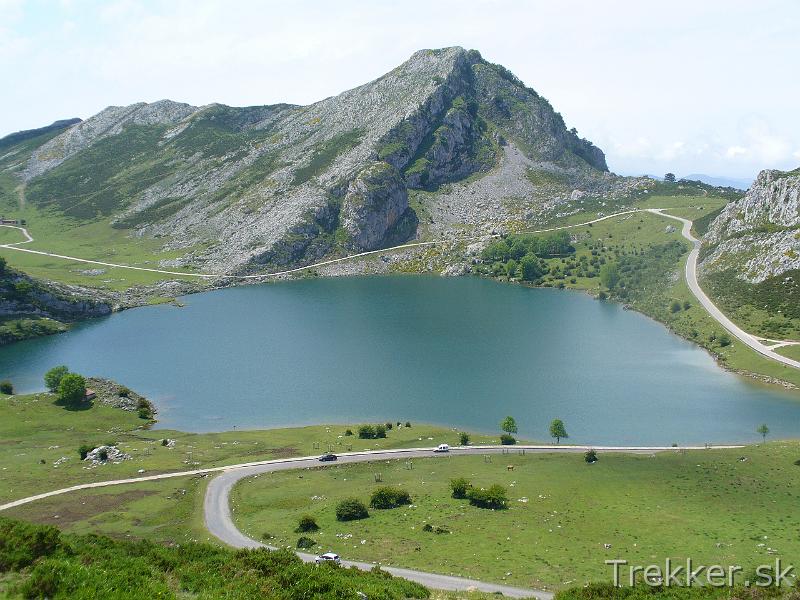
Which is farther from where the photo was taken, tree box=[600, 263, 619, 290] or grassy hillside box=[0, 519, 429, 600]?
tree box=[600, 263, 619, 290]

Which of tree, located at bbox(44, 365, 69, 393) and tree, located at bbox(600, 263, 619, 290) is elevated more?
tree, located at bbox(600, 263, 619, 290)

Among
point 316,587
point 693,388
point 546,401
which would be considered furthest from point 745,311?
point 316,587

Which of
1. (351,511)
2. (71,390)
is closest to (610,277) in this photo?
(71,390)

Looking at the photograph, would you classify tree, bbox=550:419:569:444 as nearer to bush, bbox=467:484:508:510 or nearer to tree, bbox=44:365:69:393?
bush, bbox=467:484:508:510

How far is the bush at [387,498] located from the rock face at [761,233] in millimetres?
123131

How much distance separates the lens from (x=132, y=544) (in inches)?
1673

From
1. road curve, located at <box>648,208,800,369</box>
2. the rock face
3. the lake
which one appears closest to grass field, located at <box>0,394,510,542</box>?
the lake

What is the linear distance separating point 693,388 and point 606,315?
5699cm

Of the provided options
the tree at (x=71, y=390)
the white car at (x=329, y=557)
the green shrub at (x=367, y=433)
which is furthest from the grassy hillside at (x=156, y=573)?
the tree at (x=71, y=390)

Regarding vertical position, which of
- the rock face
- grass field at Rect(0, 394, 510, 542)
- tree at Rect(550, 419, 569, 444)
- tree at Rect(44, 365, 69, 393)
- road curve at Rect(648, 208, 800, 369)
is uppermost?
the rock face

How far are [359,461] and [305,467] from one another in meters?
6.57

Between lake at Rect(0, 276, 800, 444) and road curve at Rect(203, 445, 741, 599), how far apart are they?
9.89 meters

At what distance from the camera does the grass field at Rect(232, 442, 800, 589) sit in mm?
49969

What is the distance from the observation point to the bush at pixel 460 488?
65.5 meters
